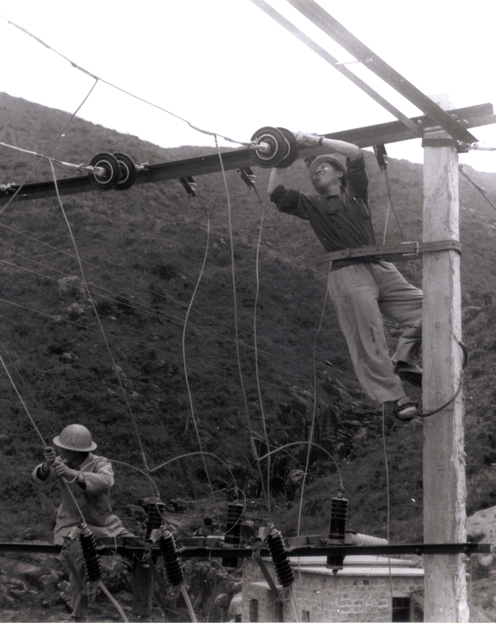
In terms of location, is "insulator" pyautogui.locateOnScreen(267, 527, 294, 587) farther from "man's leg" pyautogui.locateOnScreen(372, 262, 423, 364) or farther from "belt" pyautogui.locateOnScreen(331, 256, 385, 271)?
"belt" pyautogui.locateOnScreen(331, 256, 385, 271)

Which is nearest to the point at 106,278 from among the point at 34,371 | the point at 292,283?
the point at 34,371

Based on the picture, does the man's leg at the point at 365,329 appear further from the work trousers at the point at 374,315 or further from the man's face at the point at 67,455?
the man's face at the point at 67,455

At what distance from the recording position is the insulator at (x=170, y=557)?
5.54 metres

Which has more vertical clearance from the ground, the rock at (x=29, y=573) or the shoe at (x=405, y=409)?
the shoe at (x=405, y=409)

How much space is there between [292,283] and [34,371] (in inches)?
373

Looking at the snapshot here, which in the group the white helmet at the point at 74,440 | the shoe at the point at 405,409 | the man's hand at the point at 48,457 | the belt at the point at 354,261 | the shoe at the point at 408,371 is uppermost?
the belt at the point at 354,261

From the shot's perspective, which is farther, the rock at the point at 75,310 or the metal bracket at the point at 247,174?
the rock at the point at 75,310

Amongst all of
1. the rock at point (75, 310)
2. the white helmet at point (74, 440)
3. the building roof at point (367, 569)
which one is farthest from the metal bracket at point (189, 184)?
the rock at point (75, 310)

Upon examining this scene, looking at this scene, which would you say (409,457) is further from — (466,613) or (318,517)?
(466,613)

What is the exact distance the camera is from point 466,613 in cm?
521

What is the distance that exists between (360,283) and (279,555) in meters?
2.10

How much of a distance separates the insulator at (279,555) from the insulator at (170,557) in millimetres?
759

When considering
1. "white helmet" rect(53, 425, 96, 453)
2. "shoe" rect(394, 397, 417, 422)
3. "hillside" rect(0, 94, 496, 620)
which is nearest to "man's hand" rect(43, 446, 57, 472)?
"white helmet" rect(53, 425, 96, 453)

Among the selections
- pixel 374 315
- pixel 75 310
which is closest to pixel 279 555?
pixel 374 315
